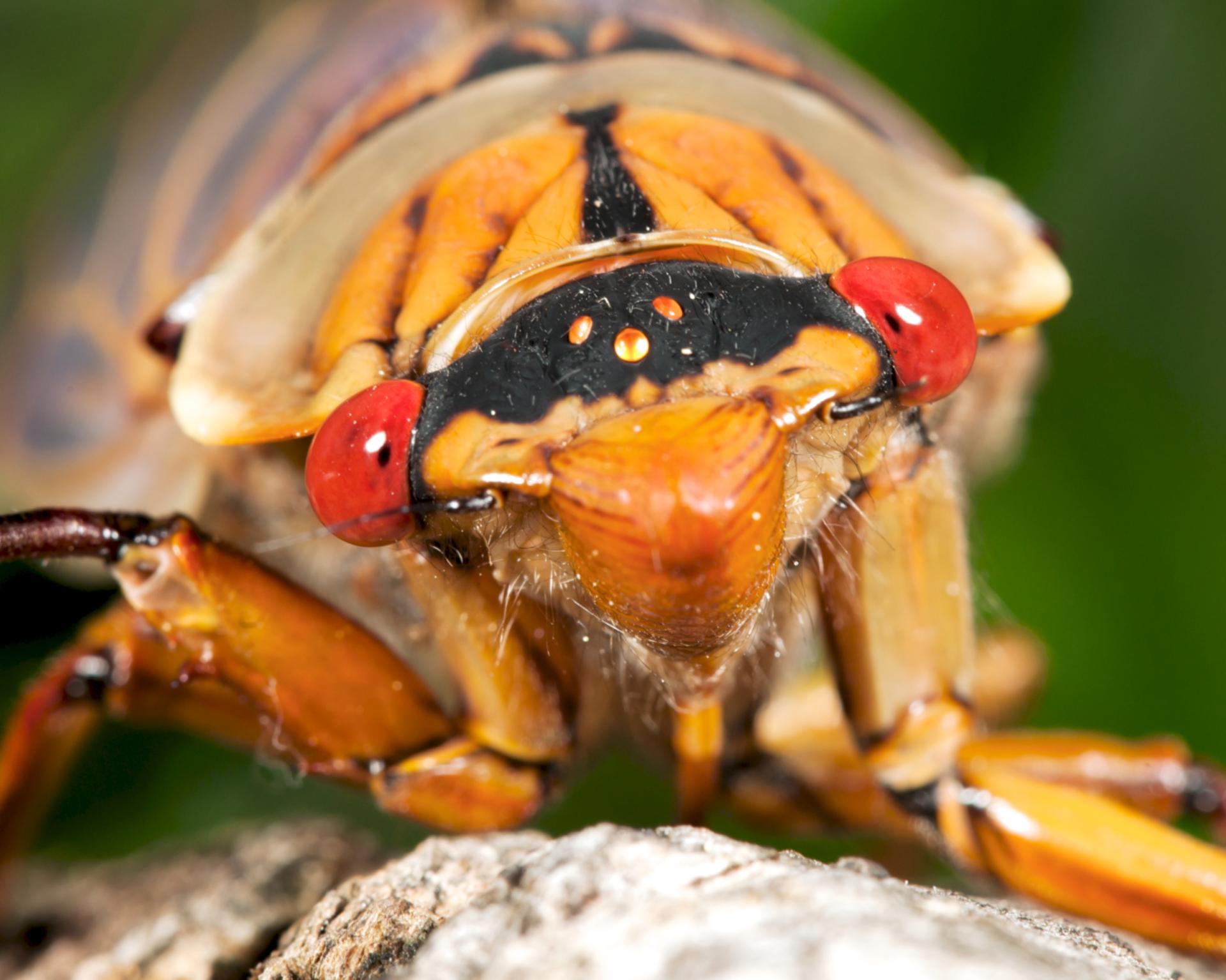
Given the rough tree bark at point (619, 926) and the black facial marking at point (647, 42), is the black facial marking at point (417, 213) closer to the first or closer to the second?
the black facial marking at point (647, 42)

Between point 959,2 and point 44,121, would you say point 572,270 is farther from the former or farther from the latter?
point 44,121

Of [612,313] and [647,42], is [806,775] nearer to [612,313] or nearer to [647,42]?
[612,313]

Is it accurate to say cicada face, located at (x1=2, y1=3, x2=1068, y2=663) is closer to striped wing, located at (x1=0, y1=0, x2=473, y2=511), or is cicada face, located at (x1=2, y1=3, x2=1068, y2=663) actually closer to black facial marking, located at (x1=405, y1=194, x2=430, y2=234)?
black facial marking, located at (x1=405, y1=194, x2=430, y2=234)

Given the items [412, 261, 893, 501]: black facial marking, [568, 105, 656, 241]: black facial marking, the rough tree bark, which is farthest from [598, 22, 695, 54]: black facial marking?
the rough tree bark

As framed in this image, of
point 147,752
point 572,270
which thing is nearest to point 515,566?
point 572,270

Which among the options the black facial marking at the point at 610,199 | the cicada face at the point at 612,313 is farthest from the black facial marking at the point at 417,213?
the black facial marking at the point at 610,199

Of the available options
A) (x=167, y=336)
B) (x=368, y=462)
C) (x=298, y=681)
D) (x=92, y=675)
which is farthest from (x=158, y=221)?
(x=368, y=462)

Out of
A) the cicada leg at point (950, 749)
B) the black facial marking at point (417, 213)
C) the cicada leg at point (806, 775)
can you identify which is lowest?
the cicada leg at point (806, 775)
